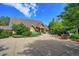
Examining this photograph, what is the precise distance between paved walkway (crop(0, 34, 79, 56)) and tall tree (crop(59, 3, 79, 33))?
0.74 feet

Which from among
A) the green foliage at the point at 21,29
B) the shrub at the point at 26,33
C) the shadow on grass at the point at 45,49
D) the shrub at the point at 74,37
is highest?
the green foliage at the point at 21,29

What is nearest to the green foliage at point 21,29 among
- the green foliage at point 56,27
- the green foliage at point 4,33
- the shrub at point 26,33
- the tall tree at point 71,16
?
the shrub at point 26,33

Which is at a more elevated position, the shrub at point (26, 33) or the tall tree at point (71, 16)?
the tall tree at point (71, 16)

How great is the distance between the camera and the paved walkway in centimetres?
264

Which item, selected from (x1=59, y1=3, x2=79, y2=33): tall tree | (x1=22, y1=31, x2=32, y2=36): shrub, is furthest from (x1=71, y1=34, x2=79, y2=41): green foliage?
(x1=22, y1=31, x2=32, y2=36): shrub

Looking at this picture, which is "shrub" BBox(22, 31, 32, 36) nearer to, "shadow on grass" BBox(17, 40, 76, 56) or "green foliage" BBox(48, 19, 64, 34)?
"shadow on grass" BBox(17, 40, 76, 56)

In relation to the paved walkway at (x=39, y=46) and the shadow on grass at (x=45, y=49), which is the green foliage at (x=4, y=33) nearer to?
the paved walkway at (x=39, y=46)

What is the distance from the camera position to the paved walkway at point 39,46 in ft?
8.66

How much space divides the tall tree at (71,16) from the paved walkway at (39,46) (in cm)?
23

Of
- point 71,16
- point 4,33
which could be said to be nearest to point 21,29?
point 4,33

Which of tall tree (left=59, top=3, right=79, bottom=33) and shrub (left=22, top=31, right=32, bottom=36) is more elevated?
tall tree (left=59, top=3, right=79, bottom=33)

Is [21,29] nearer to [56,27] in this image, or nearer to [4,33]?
[4,33]

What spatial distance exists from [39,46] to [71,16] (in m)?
0.57

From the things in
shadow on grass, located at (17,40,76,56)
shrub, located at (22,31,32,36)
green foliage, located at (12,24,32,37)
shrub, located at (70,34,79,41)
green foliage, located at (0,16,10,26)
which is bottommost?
shadow on grass, located at (17,40,76,56)
